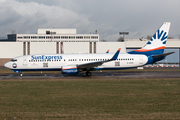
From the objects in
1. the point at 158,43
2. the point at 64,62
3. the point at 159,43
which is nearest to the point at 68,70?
the point at 64,62

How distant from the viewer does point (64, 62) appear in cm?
3425

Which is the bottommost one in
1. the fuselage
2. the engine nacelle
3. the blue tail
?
the engine nacelle

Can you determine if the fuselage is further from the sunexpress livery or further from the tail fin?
the tail fin

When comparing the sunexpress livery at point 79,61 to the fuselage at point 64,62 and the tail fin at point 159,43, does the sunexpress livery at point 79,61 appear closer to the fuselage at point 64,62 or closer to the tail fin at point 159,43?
the fuselage at point 64,62

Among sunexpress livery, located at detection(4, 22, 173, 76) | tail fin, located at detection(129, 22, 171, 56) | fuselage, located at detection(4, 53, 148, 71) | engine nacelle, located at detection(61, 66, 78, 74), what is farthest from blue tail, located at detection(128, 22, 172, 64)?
engine nacelle, located at detection(61, 66, 78, 74)

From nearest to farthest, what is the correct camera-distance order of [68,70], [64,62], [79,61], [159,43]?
[68,70], [64,62], [79,61], [159,43]

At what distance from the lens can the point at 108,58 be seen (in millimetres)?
34562

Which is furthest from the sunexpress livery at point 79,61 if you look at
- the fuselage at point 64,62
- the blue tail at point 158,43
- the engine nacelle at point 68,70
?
the engine nacelle at point 68,70

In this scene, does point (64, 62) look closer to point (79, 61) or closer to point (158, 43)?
point (79, 61)

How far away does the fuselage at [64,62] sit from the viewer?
112ft

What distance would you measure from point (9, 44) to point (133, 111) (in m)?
64.9

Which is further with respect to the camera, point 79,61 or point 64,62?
point 79,61

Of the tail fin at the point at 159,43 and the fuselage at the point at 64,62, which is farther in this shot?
the tail fin at the point at 159,43

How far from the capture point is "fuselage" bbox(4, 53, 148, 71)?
112 ft
